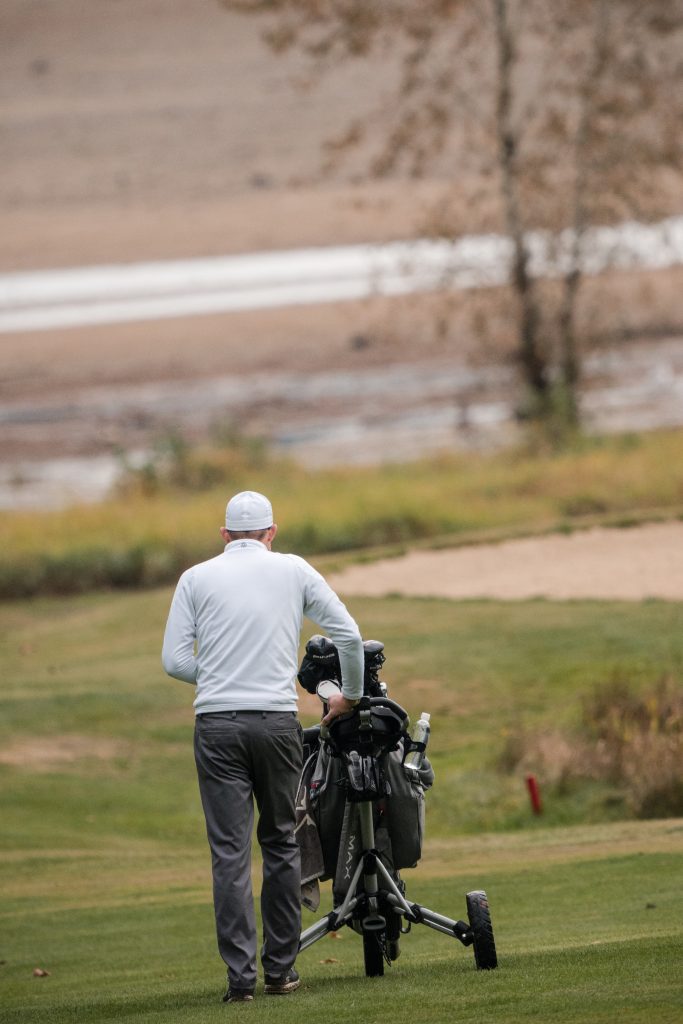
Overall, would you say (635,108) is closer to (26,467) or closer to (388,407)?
(388,407)

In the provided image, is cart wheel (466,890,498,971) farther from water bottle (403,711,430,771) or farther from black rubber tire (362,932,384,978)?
water bottle (403,711,430,771)

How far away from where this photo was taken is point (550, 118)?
3020cm

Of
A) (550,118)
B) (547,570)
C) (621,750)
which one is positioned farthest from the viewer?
(550,118)

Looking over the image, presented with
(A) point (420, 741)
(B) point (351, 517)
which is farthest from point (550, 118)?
(A) point (420, 741)

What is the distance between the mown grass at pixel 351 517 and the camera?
70.8ft

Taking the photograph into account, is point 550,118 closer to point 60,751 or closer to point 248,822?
point 60,751

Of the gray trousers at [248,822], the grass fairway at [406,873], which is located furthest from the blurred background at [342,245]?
the gray trousers at [248,822]

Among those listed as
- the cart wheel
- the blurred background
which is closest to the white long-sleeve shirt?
the cart wheel

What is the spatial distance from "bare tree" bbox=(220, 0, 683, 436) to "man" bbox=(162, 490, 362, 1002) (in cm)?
2228

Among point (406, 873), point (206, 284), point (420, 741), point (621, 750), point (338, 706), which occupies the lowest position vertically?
point (406, 873)

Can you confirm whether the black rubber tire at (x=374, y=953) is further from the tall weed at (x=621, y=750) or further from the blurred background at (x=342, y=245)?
the blurred background at (x=342, y=245)

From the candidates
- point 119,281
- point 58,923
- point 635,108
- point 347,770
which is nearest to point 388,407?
point 635,108

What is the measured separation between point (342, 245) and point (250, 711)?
52.7m

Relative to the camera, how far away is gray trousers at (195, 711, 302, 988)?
22.1ft
